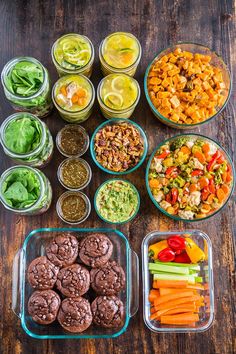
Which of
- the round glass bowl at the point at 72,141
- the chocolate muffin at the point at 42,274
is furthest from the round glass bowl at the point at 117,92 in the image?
the chocolate muffin at the point at 42,274

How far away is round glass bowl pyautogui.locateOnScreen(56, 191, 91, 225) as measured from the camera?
2.89 meters

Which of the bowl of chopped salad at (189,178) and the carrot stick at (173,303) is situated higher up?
the bowl of chopped salad at (189,178)

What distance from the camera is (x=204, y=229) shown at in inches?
117

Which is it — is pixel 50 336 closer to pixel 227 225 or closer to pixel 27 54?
pixel 227 225

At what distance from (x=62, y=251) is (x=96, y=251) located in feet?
0.71

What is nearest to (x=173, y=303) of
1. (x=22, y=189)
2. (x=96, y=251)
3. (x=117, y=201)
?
(x=96, y=251)

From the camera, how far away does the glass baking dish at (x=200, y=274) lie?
282cm

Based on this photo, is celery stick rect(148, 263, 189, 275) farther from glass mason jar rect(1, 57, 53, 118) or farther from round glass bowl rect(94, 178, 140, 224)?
glass mason jar rect(1, 57, 53, 118)

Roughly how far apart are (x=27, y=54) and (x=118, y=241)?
145 cm

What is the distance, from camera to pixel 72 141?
2.95m

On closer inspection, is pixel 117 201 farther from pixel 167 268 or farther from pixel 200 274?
pixel 200 274

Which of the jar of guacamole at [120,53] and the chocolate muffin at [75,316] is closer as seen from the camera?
the chocolate muffin at [75,316]

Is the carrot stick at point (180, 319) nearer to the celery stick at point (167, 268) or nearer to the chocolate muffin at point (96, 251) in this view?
the celery stick at point (167, 268)

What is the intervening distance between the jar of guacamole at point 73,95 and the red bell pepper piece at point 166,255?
3.41 ft
